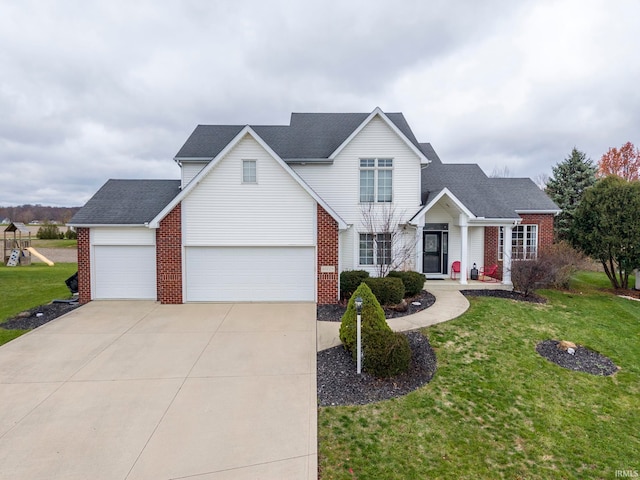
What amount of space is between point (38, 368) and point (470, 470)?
8.51 m

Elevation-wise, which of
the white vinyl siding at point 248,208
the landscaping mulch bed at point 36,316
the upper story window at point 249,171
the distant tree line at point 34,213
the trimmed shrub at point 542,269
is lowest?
the landscaping mulch bed at point 36,316

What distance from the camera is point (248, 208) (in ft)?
39.7

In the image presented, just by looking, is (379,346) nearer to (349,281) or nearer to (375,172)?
(349,281)

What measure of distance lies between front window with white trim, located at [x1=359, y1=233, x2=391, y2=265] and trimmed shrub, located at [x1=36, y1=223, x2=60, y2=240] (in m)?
45.8

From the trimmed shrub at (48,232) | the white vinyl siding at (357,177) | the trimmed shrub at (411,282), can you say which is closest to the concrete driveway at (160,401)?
the trimmed shrub at (411,282)

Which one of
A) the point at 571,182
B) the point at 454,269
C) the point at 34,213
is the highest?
the point at 34,213

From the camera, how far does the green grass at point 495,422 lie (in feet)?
14.8

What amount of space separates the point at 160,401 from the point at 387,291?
7.56m

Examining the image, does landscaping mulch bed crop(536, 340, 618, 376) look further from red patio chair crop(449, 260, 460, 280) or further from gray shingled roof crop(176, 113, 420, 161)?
gray shingled roof crop(176, 113, 420, 161)

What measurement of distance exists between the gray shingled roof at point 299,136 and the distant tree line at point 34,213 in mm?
60254

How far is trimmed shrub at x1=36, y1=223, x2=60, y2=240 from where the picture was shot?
42994 millimetres

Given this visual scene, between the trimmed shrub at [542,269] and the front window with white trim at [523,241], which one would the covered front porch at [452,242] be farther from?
the trimmed shrub at [542,269]

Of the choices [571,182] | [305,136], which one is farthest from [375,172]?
[571,182]

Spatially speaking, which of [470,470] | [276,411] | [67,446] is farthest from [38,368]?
[470,470]
